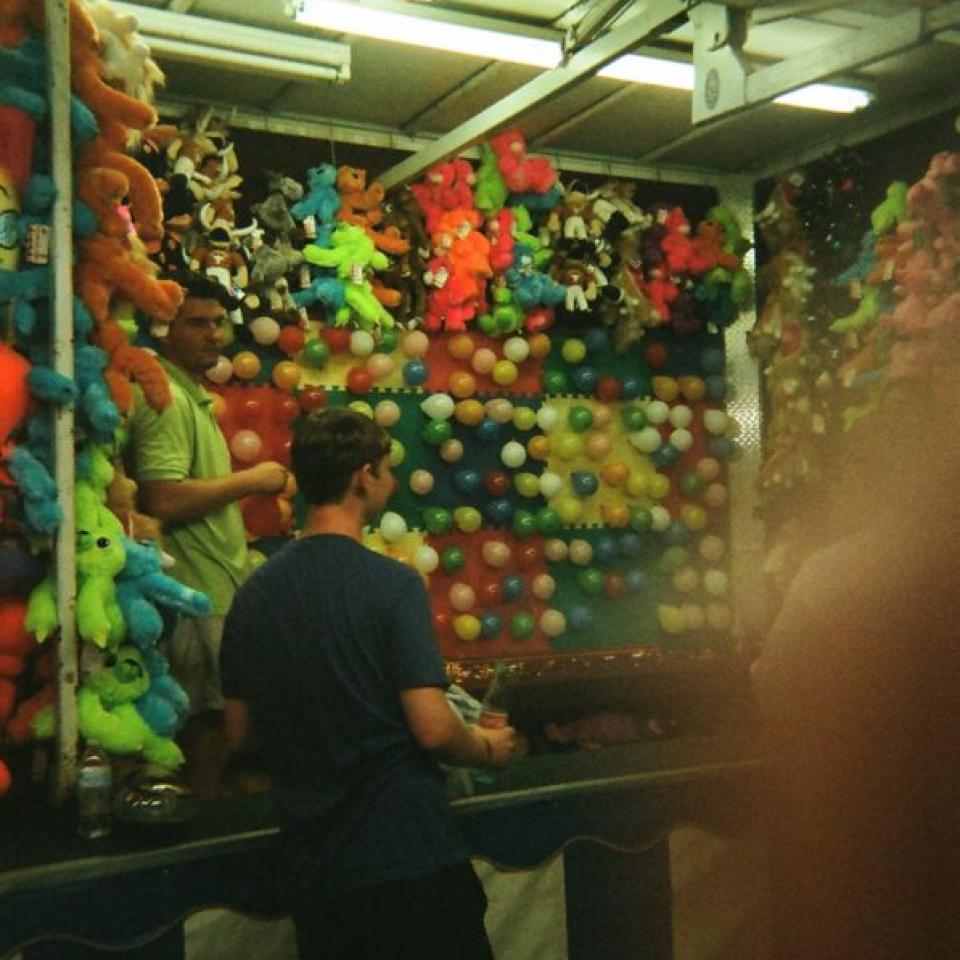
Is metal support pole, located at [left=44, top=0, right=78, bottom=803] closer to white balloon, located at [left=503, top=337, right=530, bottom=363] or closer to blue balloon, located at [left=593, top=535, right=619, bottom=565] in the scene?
white balloon, located at [left=503, top=337, right=530, bottom=363]

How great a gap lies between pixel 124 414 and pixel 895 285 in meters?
3.63

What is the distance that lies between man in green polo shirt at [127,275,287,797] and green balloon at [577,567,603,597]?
7.87ft

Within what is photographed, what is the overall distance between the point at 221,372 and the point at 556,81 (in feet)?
6.06

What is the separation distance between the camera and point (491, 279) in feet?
18.4

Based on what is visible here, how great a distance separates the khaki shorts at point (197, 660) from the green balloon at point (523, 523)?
223 cm

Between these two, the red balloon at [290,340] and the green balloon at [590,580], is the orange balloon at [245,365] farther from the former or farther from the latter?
the green balloon at [590,580]

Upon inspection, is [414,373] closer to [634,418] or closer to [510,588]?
[510,588]

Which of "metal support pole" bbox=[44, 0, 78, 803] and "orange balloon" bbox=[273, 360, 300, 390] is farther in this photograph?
"orange balloon" bbox=[273, 360, 300, 390]

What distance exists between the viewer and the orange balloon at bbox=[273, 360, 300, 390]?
5.11 metres

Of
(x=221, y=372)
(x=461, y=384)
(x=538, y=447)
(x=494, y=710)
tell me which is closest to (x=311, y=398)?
(x=221, y=372)

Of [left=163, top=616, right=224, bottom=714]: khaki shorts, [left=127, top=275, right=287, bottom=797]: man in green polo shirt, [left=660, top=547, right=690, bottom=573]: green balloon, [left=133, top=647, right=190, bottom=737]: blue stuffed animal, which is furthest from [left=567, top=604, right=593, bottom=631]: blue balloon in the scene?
[left=133, top=647, right=190, bottom=737]: blue stuffed animal

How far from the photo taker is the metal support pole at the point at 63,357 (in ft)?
8.91

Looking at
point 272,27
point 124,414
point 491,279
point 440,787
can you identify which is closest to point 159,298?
point 124,414

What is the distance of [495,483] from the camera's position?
18.3ft
